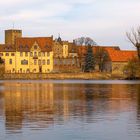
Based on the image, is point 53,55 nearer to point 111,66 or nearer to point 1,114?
point 111,66

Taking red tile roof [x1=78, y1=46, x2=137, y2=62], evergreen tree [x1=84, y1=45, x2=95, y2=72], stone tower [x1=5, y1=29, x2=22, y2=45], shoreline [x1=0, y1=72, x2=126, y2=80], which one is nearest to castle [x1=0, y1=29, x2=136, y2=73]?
red tile roof [x1=78, y1=46, x2=137, y2=62]

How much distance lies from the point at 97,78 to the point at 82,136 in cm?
9947

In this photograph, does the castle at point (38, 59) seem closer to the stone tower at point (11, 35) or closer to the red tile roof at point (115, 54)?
the red tile roof at point (115, 54)

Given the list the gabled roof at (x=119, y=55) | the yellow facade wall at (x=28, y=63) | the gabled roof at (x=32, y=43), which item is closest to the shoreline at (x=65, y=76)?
the yellow facade wall at (x=28, y=63)

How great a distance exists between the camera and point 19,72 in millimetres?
127688

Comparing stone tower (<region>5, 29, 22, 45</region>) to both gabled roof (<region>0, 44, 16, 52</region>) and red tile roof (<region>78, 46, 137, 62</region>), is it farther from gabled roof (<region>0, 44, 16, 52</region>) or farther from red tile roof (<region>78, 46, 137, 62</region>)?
red tile roof (<region>78, 46, 137, 62</region>)

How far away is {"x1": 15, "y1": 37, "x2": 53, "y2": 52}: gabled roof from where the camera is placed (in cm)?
12850

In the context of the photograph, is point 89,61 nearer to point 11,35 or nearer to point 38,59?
point 38,59

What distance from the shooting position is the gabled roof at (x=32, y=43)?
12850 centimetres

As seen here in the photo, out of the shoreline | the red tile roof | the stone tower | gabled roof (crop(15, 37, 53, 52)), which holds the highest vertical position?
the stone tower

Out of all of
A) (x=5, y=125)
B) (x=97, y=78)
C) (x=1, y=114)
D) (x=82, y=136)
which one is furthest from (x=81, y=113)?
(x=97, y=78)

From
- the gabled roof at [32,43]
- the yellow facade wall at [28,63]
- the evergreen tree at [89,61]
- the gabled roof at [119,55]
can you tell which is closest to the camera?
the evergreen tree at [89,61]

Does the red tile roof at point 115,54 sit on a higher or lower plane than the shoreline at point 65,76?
higher

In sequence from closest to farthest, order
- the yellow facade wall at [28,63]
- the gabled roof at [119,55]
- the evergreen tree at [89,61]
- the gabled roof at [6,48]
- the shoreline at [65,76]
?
the evergreen tree at [89,61] < the shoreline at [65,76] < the gabled roof at [6,48] < the yellow facade wall at [28,63] < the gabled roof at [119,55]
